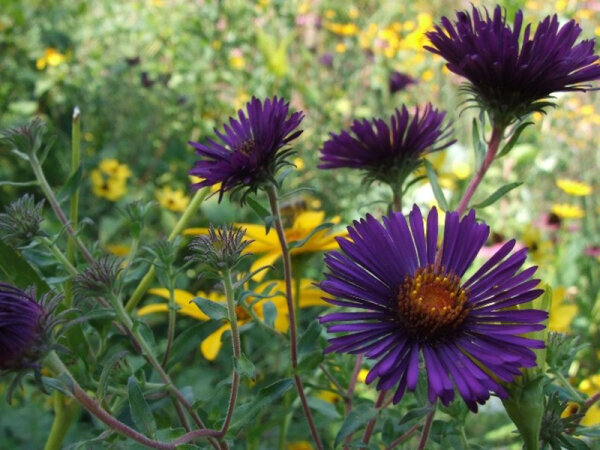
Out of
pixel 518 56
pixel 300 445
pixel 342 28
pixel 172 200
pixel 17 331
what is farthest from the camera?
pixel 342 28

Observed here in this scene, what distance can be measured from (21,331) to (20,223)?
0.47 feet

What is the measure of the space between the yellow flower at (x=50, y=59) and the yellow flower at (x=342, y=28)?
35.8 inches

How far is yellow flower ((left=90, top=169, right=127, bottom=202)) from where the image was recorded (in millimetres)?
1316

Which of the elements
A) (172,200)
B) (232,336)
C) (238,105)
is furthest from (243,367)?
(238,105)

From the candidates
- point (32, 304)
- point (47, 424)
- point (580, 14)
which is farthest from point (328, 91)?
point (32, 304)

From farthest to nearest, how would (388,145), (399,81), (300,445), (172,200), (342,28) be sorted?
(342,28) → (399,81) → (172,200) → (300,445) → (388,145)

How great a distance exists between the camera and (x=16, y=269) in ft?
1.34

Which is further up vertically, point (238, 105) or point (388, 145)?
point (238, 105)

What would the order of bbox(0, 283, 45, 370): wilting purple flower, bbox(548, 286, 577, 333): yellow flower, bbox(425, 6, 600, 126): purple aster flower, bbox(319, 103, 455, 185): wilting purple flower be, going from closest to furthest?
bbox(0, 283, 45, 370): wilting purple flower < bbox(425, 6, 600, 126): purple aster flower < bbox(319, 103, 455, 185): wilting purple flower < bbox(548, 286, 577, 333): yellow flower

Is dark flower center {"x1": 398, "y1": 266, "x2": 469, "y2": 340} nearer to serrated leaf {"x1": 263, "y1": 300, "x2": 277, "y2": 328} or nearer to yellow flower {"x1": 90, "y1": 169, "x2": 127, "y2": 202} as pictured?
serrated leaf {"x1": 263, "y1": 300, "x2": 277, "y2": 328}

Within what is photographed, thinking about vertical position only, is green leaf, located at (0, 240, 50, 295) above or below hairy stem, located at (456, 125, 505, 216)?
below

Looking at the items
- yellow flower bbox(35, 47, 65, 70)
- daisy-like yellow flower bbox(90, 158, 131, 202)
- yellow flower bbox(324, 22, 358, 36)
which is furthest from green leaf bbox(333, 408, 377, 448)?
yellow flower bbox(324, 22, 358, 36)

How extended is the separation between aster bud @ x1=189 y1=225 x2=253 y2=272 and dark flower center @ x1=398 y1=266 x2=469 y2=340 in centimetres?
10

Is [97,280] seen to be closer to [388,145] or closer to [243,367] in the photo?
[243,367]
